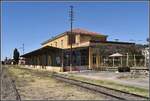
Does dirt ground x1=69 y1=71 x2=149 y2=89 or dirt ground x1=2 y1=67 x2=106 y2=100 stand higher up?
dirt ground x1=69 y1=71 x2=149 y2=89

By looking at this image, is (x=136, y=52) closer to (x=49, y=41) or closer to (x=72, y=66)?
(x=72, y=66)

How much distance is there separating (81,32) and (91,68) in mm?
23461

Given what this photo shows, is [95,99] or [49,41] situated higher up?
[49,41]

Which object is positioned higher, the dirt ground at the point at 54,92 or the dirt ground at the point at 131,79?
the dirt ground at the point at 131,79

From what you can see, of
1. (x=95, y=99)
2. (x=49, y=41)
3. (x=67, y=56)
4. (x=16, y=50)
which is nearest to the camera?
(x=95, y=99)

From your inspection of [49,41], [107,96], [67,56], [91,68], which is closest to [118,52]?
[91,68]

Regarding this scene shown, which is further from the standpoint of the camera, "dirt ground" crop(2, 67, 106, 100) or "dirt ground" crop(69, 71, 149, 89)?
"dirt ground" crop(69, 71, 149, 89)

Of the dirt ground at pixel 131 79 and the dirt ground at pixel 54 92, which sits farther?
the dirt ground at pixel 131 79

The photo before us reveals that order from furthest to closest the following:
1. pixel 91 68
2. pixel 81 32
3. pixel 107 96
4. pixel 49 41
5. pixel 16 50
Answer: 1. pixel 16 50
2. pixel 49 41
3. pixel 81 32
4. pixel 91 68
5. pixel 107 96

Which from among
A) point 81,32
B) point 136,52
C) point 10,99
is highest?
point 81,32

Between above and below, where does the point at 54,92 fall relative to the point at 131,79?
below

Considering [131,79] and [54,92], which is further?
[131,79]

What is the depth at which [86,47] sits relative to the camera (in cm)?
5503

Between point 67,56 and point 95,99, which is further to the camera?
point 67,56
